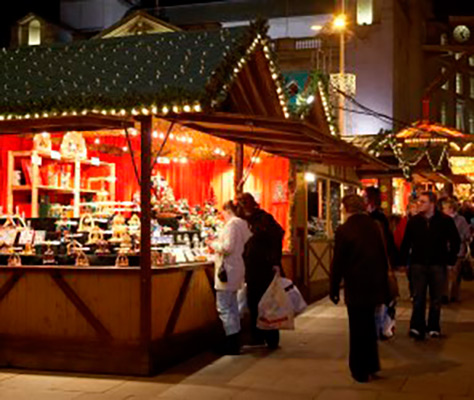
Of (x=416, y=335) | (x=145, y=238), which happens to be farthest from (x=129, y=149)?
(x=416, y=335)

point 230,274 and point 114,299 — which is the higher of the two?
point 230,274

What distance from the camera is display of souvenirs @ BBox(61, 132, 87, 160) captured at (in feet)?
40.3

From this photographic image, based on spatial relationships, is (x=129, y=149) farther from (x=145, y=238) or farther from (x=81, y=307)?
(x=81, y=307)

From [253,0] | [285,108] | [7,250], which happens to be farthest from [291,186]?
[253,0]

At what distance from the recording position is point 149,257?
847 cm

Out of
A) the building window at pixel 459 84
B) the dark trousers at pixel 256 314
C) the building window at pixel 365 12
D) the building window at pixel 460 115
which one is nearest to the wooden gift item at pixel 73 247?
the dark trousers at pixel 256 314

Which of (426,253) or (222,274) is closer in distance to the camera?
(222,274)

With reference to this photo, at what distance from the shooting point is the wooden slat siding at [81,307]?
28.1ft

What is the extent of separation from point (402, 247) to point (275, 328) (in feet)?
7.06

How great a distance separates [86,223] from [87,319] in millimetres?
2842

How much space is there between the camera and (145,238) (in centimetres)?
850

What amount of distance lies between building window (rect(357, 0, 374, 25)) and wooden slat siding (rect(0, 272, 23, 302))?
26.8 m

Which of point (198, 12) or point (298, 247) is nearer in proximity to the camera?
point (298, 247)

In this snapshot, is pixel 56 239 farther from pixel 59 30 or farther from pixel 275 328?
pixel 59 30
